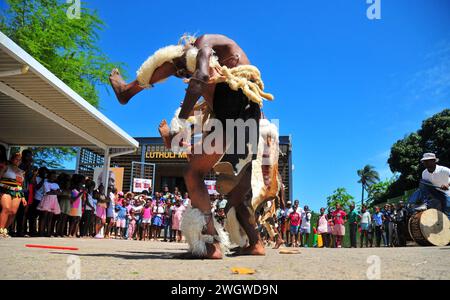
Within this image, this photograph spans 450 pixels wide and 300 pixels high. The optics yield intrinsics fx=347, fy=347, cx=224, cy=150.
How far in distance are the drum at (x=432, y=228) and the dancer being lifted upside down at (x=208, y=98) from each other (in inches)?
228

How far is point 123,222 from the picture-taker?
13258mm

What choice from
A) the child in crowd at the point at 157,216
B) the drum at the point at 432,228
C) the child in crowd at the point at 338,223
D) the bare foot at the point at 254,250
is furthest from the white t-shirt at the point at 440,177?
the child in crowd at the point at 157,216

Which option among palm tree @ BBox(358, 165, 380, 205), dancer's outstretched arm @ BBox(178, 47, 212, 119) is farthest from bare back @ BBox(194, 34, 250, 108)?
palm tree @ BBox(358, 165, 380, 205)

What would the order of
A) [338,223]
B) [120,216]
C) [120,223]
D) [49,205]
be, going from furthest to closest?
1. [338,223]
2. [120,216]
3. [120,223]
4. [49,205]

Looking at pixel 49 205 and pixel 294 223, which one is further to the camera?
pixel 294 223

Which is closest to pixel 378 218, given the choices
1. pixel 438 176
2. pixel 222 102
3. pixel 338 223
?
pixel 338 223

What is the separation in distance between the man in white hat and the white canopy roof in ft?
25.5

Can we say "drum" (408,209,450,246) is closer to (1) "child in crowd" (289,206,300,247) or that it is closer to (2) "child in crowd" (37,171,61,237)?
(1) "child in crowd" (289,206,300,247)

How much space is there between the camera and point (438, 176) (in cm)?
663

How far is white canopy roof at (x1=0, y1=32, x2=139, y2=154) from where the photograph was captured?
21.4 feet

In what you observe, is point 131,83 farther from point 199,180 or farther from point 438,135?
point 438,135

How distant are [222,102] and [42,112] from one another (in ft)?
23.6

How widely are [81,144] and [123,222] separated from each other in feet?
11.0
